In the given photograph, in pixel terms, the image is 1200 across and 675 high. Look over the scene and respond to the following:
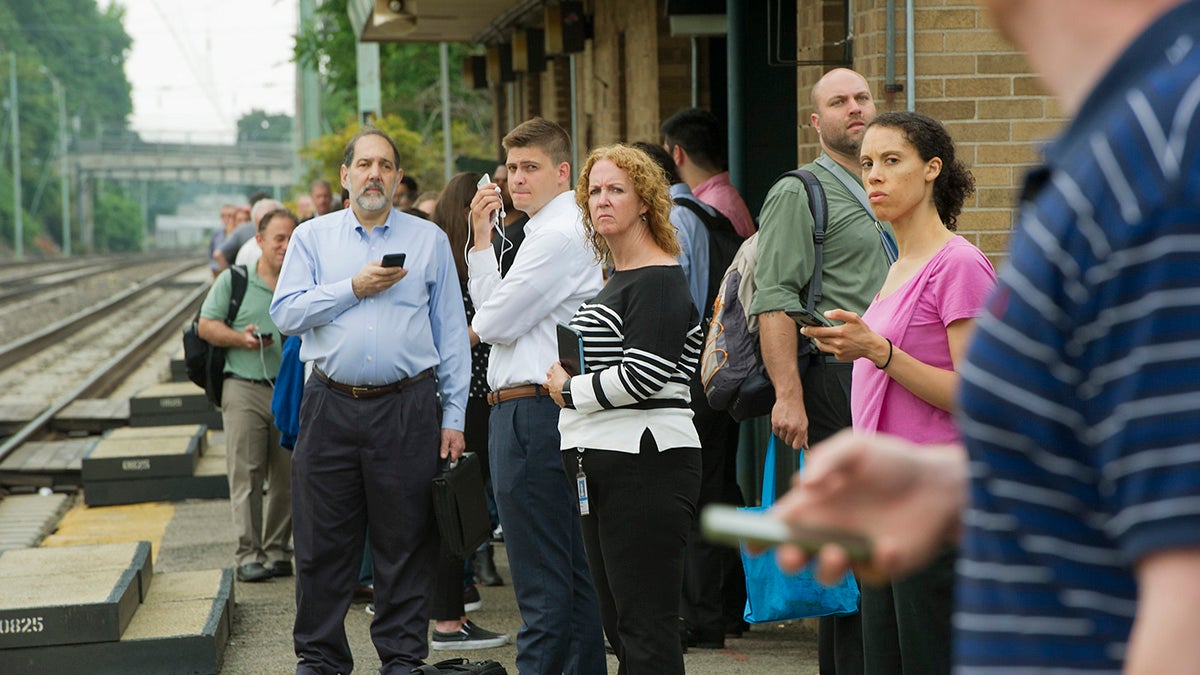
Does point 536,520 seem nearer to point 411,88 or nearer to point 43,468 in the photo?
point 43,468

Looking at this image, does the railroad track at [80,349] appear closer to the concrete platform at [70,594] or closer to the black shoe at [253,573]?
the black shoe at [253,573]

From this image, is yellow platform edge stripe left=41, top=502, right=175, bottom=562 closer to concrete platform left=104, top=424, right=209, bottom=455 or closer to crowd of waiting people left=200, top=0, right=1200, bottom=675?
concrete platform left=104, top=424, right=209, bottom=455

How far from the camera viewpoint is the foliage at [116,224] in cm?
13062

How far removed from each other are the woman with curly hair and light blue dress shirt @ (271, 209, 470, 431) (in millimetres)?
1272

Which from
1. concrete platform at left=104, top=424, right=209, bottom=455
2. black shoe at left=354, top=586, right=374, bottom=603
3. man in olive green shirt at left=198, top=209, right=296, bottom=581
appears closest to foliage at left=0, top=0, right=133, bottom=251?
concrete platform at left=104, top=424, right=209, bottom=455

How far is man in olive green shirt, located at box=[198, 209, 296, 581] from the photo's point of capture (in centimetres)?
895

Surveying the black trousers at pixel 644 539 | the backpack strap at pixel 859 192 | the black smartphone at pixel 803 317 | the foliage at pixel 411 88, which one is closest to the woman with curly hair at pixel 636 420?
the black trousers at pixel 644 539

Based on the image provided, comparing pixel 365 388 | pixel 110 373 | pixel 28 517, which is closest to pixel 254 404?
pixel 365 388

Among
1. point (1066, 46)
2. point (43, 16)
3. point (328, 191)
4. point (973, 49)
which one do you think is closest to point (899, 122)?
point (973, 49)

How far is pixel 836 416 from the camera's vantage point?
5.46 m

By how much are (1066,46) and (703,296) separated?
18.2ft

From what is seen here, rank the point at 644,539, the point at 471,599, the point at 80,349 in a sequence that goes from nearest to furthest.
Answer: the point at 644,539 < the point at 471,599 < the point at 80,349

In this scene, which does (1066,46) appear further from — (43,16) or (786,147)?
(43,16)

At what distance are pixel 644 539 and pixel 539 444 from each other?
791 millimetres
